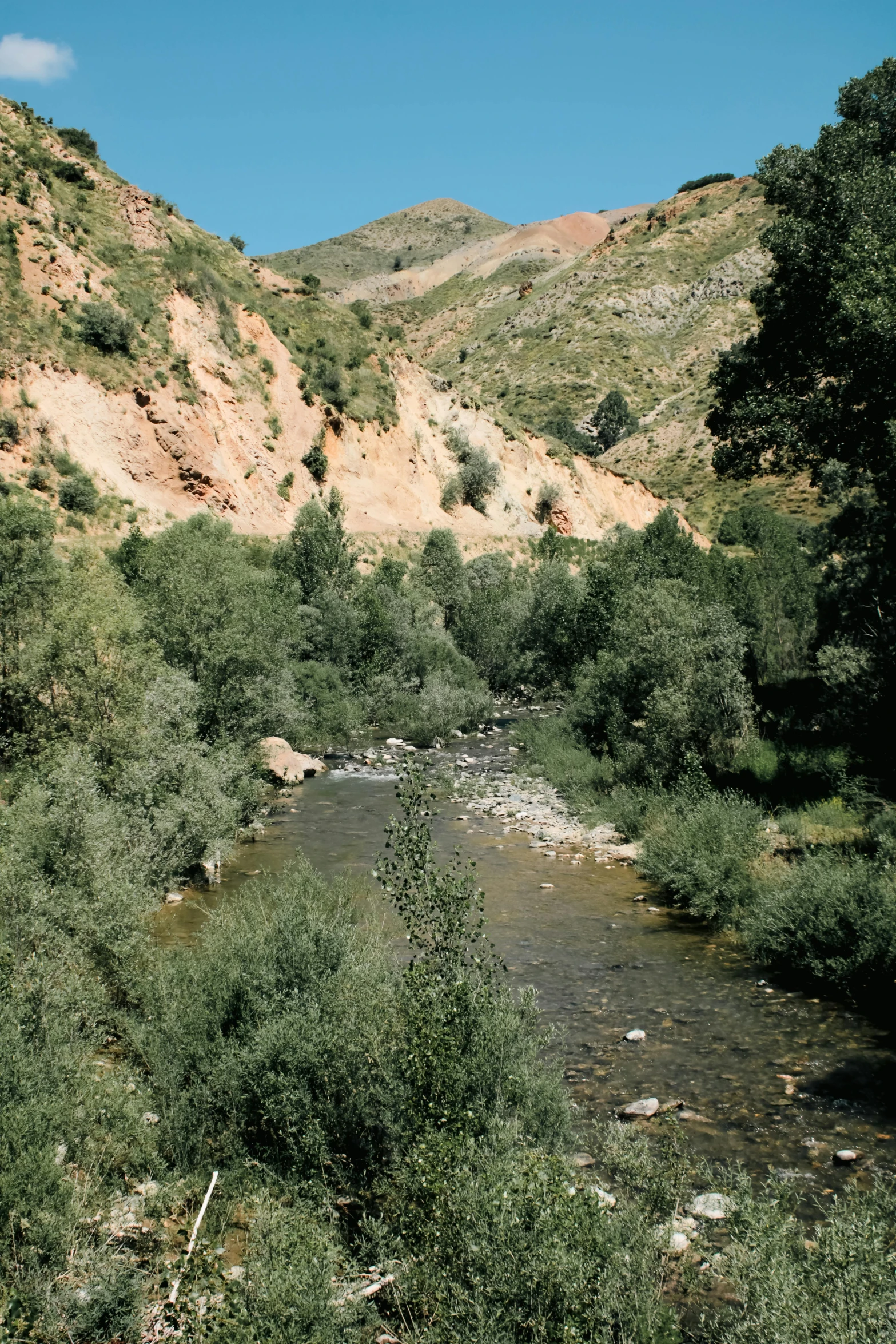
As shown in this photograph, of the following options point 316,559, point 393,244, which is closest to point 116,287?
point 316,559

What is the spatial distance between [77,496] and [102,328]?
10373 millimetres

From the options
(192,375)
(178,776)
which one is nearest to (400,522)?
(192,375)

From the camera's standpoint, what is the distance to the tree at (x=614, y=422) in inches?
3160

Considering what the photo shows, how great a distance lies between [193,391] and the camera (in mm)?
41531

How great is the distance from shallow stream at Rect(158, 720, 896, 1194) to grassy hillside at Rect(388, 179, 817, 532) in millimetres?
54961

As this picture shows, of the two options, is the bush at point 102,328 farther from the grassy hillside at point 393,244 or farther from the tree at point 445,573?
the grassy hillside at point 393,244

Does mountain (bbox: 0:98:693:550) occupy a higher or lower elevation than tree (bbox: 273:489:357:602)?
higher

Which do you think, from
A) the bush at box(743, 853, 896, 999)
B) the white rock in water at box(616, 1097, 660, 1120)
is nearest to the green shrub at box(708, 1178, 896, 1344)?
the white rock in water at box(616, 1097, 660, 1120)

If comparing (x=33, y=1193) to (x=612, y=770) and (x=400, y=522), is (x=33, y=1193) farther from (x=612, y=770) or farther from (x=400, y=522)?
(x=400, y=522)

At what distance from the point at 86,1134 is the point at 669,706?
14572 mm

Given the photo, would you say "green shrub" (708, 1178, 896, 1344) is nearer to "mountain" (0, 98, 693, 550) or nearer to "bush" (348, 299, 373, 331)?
"mountain" (0, 98, 693, 550)

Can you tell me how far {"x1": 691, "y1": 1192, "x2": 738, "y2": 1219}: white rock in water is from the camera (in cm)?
654

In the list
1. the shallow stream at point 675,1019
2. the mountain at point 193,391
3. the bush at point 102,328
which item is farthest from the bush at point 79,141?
the shallow stream at point 675,1019

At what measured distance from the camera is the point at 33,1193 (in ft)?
17.7
